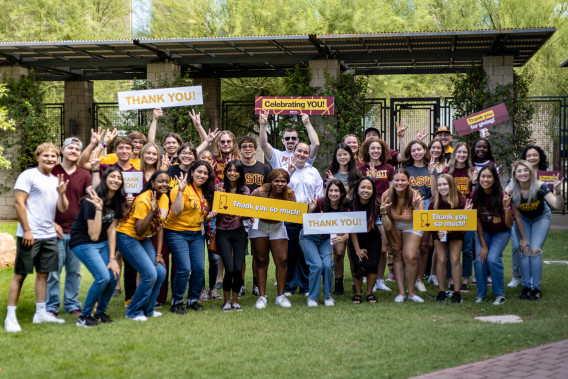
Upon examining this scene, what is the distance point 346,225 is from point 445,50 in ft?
30.6

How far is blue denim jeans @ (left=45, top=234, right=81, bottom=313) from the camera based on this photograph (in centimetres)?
745

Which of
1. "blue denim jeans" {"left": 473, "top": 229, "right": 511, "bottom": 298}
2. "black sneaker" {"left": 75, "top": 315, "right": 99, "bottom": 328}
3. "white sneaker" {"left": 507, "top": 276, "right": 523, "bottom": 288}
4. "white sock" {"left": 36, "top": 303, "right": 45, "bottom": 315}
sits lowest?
"black sneaker" {"left": 75, "top": 315, "right": 99, "bottom": 328}

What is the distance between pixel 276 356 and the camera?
230 inches

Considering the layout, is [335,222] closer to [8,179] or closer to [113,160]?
[113,160]

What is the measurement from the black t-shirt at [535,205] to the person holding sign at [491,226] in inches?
14.5

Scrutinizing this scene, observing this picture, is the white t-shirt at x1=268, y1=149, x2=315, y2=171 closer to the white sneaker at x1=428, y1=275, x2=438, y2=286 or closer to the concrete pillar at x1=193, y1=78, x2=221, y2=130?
the white sneaker at x1=428, y1=275, x2=438, y2=286

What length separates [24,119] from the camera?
17312 millimetres

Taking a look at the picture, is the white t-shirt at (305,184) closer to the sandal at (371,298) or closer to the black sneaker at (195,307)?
the sandal at (371,298)

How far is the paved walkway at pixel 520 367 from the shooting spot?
17.0 feet

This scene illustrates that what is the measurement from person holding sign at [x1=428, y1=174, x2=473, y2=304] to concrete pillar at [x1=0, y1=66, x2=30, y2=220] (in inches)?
515

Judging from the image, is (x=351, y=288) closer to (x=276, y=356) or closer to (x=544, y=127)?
(x=276, y=356)

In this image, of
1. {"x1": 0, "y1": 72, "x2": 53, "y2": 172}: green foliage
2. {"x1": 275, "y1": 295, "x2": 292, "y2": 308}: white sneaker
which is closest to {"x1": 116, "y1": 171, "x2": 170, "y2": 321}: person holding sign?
{"x1": 275, "y1": 295, "x2": 292, "y2": 308}: white sneaker

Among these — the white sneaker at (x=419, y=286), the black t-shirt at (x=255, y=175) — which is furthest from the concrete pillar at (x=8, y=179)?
the white sneaker at (x=419, y=286)

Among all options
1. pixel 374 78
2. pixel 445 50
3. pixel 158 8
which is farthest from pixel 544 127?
pixel 158 8
